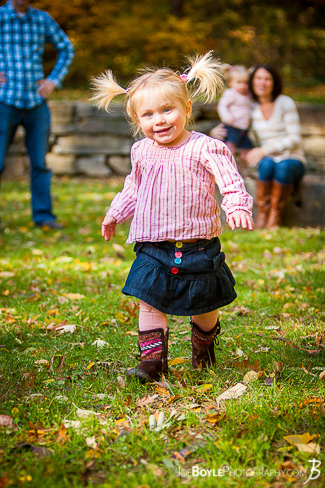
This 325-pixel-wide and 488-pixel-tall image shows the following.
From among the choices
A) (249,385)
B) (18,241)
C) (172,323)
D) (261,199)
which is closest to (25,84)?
(18,241)

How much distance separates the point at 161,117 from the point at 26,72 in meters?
3.59

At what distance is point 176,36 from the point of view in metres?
12.4

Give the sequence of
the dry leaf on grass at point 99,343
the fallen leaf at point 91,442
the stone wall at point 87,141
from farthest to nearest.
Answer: the stone wall at point 87,141, the dry leaf on grass at point 99,343, the fallen leaf at point 91,442

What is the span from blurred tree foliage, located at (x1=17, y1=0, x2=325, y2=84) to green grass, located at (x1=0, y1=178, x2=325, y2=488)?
8.81m

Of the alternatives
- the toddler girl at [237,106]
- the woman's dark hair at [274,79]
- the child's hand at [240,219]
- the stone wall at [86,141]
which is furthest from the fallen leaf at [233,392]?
the stone wall at [86,141]

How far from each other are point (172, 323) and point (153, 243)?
1.00 m

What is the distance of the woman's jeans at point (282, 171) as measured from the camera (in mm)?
5789

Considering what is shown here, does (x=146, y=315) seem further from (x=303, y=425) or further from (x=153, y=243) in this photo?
(x=303, y=425)

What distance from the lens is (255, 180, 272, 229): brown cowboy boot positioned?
5988 mm

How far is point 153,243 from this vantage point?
244cm

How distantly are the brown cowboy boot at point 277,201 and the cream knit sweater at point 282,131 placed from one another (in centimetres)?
32

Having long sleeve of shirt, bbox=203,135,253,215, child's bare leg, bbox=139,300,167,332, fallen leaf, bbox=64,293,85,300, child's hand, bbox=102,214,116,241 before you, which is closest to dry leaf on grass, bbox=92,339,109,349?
child's bare leg, bbox=139,300,167,332

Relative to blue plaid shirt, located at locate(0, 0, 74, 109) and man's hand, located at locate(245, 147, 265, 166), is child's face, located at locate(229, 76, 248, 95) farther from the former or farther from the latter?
blue plaid shirt, located at locate(0, 0, 74, 109)

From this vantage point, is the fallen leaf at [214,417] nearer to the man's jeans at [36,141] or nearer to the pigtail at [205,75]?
the pigtail at [205,75]
